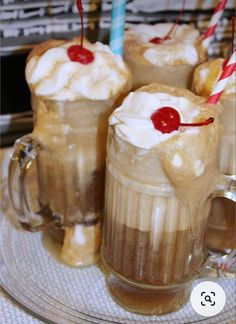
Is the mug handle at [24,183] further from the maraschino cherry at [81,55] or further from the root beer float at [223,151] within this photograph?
the root beer float at [223,151]

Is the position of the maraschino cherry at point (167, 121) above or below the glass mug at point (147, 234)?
above

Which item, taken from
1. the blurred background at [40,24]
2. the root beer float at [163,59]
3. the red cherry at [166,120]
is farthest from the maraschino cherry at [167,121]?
the blurred background at [40,24]

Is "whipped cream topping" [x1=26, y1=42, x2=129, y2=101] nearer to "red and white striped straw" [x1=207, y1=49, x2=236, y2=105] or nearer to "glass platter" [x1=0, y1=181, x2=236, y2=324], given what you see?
"red and white striped straw" [x1=207, y1=49, x2=236, y2=105]

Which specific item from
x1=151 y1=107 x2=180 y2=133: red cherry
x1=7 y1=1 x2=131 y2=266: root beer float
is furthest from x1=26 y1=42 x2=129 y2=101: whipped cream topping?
x1=151 y1=107 x2=180 y2=133: red cherry

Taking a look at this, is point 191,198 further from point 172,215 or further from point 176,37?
point 176,37

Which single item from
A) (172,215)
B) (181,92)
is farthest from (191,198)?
Result: (181,92)

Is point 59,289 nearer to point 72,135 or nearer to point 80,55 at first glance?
point 72,135
